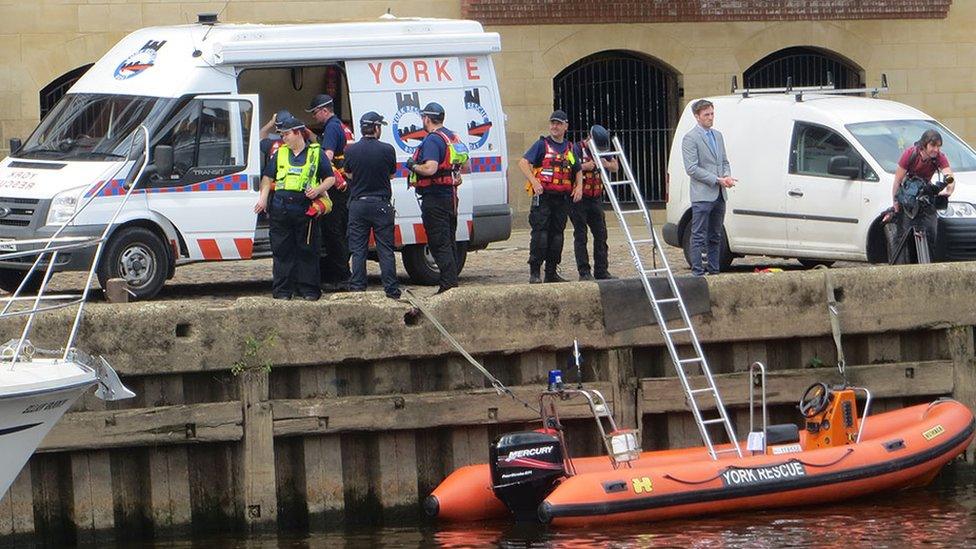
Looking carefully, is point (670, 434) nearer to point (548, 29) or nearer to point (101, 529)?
point (101, 529)

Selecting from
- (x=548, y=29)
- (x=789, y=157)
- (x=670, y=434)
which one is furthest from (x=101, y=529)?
(x=548, y=29)

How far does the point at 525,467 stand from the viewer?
40.4 feet

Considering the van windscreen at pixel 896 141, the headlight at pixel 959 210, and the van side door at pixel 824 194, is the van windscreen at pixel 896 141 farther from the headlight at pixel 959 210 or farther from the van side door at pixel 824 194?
the headlight at pixel 959 210

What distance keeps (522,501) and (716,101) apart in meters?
6.64

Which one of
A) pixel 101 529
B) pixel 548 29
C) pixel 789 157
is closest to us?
pixel 101 529

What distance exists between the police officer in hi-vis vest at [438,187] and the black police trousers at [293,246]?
37.2 inches

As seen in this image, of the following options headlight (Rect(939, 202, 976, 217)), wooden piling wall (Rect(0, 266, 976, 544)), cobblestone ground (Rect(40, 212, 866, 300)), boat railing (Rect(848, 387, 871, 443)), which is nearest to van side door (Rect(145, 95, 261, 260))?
cobblestone ground (Rect(40, 212, 866, 300))

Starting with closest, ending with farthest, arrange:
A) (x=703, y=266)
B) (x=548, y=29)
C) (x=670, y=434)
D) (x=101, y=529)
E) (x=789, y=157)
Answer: (x=101, y=529) < (x=670, y=434) < (x=703, y=266) < (x=789, y=157) < (x=548, y=29)

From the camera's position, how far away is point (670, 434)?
533 inches

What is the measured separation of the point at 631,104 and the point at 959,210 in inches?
393

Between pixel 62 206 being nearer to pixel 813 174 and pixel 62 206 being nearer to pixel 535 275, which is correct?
pixel 535 275

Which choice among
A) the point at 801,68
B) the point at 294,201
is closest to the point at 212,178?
the point at 294,201

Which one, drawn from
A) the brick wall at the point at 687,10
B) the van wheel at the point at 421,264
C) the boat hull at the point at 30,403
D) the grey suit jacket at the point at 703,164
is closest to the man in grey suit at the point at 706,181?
the grey suit jacket at the point at 703,164

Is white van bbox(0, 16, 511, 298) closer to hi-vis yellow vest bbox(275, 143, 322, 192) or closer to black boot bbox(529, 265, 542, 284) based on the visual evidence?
black boot bbox(529, 265, 542, 284)
